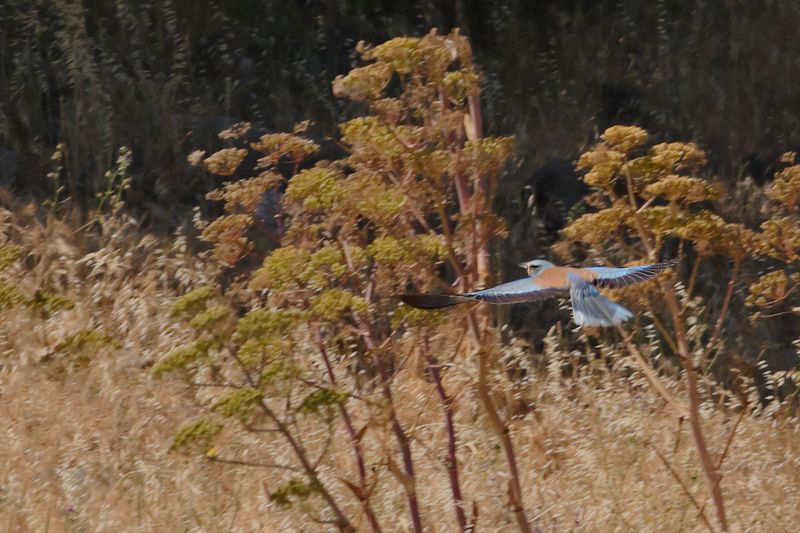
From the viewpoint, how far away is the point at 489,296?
240cm

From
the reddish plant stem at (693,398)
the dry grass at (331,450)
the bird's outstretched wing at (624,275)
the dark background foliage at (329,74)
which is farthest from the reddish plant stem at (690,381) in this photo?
the dark background foliage at (329,74)

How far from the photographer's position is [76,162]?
21.2 ft

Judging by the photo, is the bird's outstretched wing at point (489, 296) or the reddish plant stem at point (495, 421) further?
the reddish plant stem at point (495, 421)

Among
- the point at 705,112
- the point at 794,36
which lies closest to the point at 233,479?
the point at 705,112

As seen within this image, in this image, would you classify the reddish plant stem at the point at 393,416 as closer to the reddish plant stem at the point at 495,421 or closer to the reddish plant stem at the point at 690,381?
the reddish plant stem at the point at 495,421

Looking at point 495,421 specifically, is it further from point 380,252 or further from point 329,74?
point 329,74

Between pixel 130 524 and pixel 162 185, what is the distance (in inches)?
132

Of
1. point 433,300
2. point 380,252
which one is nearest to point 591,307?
point 433,300

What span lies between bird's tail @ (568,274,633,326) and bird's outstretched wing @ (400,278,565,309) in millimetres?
40

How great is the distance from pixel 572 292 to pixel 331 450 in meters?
1.90

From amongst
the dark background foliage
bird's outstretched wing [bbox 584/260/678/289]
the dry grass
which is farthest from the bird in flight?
the dark background foliage

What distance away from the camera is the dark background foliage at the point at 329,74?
685 centimetres

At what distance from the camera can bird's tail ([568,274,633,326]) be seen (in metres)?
2.30

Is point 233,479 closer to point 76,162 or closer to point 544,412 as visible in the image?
point 544,412
